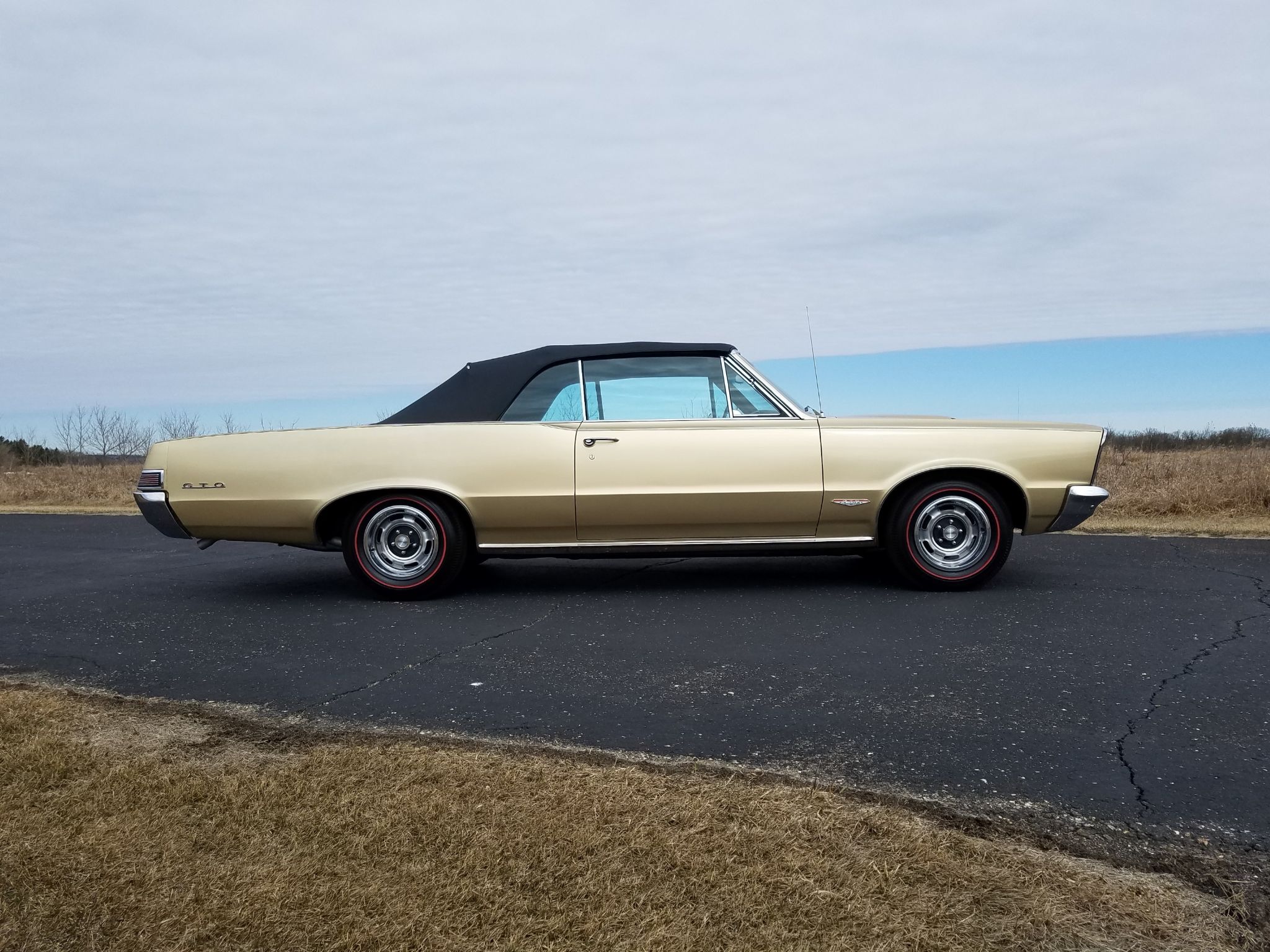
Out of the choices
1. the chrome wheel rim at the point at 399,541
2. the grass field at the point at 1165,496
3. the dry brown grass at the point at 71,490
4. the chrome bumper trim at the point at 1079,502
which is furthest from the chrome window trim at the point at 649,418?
the dry brown grass at the point at 71,490

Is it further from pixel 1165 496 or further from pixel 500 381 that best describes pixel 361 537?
pixel 1165 496

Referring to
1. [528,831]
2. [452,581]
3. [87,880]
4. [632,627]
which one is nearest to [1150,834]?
[528,831]

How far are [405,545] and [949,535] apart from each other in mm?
3473

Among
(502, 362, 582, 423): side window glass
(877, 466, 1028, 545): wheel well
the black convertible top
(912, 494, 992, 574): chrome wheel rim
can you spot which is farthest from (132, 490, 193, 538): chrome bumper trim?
(912, 494, 992, 574): chrome wheel rim

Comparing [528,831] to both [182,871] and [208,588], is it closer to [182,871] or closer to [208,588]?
[182,871]

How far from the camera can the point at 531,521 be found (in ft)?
21.5

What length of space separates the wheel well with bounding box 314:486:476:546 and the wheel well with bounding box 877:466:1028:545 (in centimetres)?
262

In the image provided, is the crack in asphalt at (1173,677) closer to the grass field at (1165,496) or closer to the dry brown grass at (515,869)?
the dry brown grass at (515,869)

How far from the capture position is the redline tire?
6566mm

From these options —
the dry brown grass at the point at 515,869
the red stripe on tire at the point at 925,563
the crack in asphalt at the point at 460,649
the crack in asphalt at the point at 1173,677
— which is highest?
the red stripe on tire at the point at 925,563

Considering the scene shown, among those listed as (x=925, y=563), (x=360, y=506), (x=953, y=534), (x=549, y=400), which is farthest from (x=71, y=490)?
(x=953, y=534)

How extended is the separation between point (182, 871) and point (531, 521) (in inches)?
157

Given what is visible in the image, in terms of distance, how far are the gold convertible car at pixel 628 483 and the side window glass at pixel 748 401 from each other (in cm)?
1

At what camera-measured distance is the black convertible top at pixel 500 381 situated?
Answer: 6.73 m
